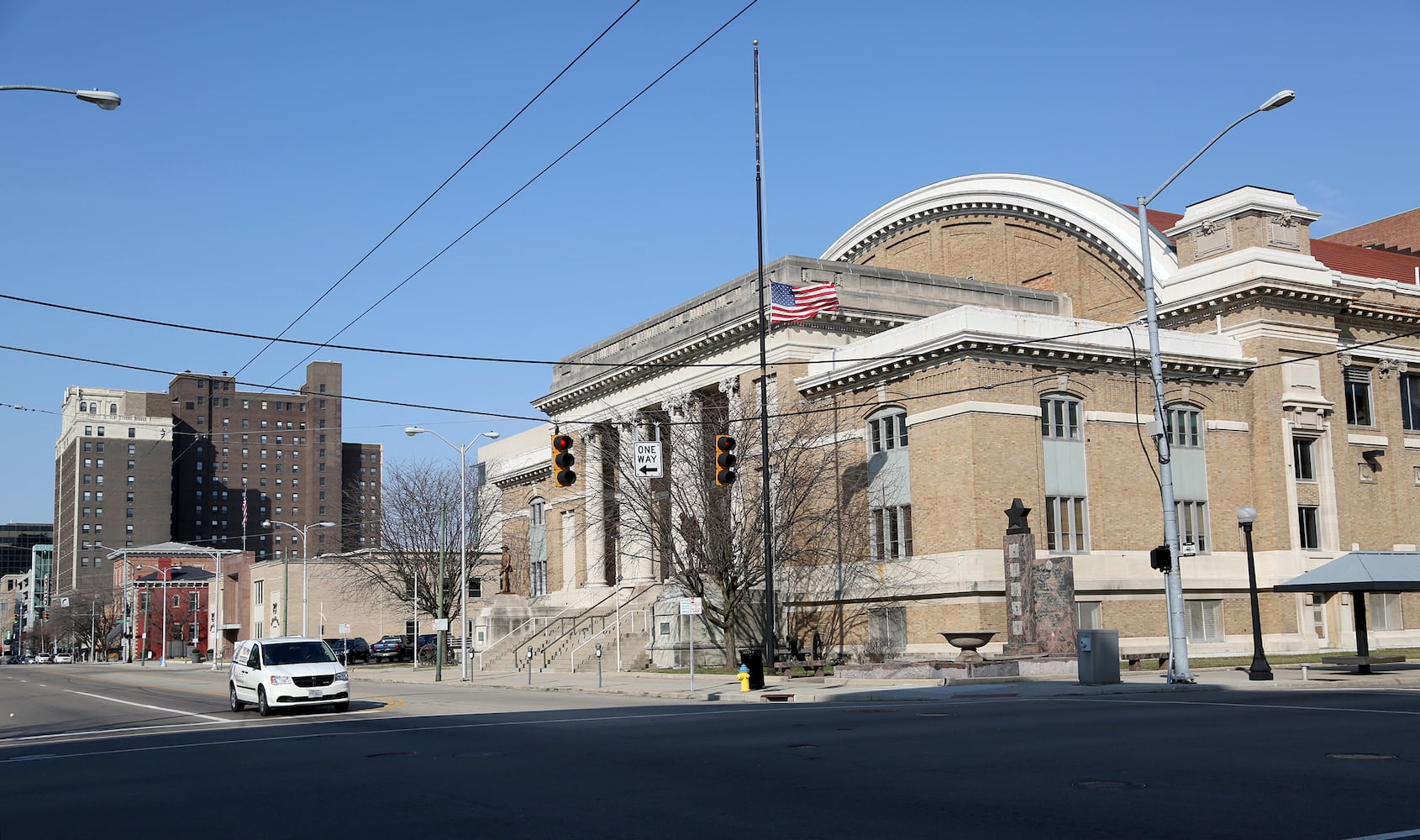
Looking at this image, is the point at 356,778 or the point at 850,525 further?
the point at 850,525

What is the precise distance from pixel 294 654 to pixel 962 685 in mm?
15639

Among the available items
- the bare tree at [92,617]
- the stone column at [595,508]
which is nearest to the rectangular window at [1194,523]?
the stone column at [595,508]

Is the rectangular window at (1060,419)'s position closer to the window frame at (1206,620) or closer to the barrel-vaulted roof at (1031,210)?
the window frame at (1206,620)

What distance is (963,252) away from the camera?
57.7m

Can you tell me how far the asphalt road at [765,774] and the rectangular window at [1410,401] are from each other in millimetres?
28886

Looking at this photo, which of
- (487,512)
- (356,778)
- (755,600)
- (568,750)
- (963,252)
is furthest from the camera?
(487,512)

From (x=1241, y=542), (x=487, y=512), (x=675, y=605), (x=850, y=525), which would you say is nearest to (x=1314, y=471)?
(x=1241, y=542)

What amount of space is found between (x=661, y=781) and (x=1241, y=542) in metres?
38.5

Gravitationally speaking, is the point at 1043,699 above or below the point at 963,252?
below

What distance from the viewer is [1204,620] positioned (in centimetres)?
4488

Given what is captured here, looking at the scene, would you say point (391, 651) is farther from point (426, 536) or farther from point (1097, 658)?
point (1097, 658)

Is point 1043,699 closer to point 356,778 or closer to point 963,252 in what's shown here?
point 356,778

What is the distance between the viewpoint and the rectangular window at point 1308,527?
46.5 meters

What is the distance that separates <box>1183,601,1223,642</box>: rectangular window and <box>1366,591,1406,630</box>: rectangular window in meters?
5.92
